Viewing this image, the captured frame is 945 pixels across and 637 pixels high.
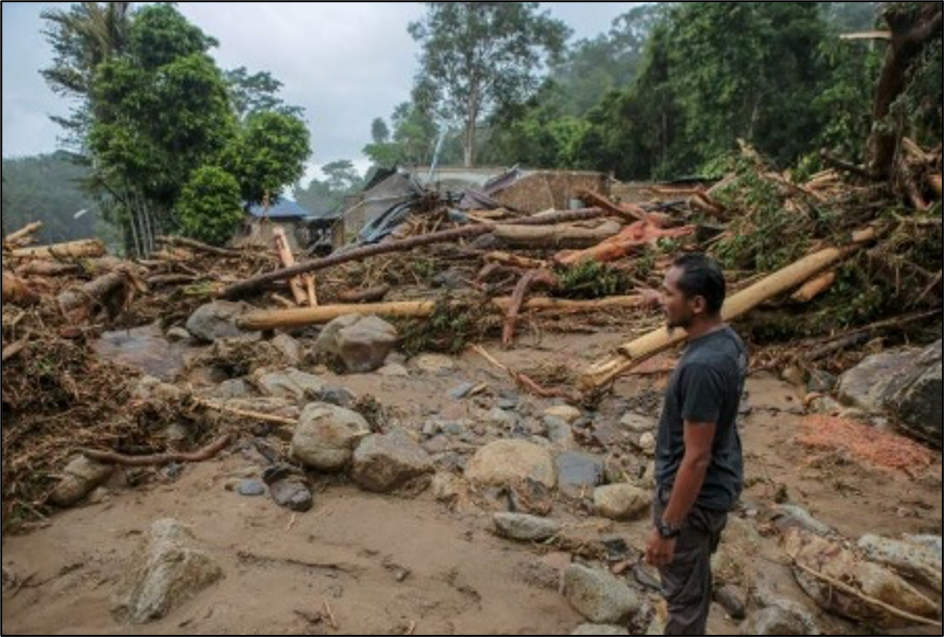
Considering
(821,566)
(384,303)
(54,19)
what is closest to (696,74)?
(384,303)

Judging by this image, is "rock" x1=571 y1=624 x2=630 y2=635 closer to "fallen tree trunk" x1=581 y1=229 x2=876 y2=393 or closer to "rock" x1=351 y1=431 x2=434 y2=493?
"rock" x1=351 y1=431 x2=434 y2=493

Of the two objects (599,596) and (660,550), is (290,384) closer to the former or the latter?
(599,596)

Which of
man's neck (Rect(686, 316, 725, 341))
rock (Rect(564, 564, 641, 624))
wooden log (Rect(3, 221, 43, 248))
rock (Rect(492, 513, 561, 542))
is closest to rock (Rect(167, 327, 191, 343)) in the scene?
wooden log (Rect(3, 221, 43, 248))

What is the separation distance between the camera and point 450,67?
1211 inches

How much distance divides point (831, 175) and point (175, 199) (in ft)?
60.6

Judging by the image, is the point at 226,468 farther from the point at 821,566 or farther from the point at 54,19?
the point at 54,19

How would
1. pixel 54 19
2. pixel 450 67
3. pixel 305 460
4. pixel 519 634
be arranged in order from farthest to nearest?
pixel 450 67, pixel 54 19, pixel 305 460, pixel 519 634

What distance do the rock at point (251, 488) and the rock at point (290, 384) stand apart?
3.75ft

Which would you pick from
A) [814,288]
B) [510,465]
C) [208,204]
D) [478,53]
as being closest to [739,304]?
[814,288]

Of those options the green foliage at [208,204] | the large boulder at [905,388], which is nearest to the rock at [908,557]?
the large boulder at [905,388]

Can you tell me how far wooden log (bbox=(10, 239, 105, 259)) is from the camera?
7.32 m

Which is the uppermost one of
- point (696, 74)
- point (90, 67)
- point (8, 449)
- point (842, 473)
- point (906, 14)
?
point (90, 67)

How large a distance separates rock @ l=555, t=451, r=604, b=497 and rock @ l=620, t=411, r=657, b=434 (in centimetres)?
58

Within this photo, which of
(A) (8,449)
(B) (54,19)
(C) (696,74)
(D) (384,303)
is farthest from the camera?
(B) (54,19)
